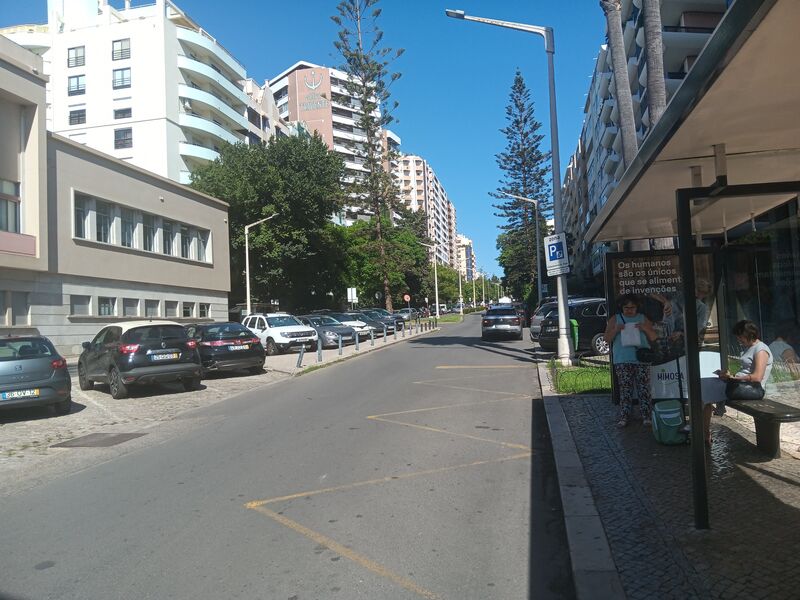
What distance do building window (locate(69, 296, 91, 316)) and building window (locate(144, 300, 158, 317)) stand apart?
3.97 m

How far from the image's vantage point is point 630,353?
757 cm

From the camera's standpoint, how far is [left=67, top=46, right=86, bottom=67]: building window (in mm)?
55938

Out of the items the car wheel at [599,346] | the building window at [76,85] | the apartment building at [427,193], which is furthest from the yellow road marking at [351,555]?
the apartment building at [427,193]

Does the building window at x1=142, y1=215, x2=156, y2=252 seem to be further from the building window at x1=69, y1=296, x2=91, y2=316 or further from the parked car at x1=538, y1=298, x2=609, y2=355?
the parked car at x1=538, y1=298, x2=609, y2=355

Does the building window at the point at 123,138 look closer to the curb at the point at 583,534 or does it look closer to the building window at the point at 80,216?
the building window at the point at 80,216

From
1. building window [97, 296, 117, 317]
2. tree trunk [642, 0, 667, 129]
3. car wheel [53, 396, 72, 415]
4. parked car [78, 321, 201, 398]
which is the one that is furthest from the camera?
building window [97, 296, 117, 317]

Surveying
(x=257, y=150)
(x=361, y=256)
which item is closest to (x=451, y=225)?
(x=361, y=256)

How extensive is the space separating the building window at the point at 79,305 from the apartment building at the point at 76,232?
1.8 inches

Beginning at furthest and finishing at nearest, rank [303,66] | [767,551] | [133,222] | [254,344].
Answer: [303,66] < [133,222] < [254,344] < [767,551]

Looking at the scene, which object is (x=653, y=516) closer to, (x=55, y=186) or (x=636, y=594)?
(x=636, y=594)

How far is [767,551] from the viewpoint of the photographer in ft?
12.7

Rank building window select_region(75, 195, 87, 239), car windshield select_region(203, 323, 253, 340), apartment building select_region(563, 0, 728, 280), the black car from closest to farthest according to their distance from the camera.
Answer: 1. the black car
2. car windshield select_region(203, 323, 253, 340)
3. building window select_region(75, 195, 87, 239)
4. apartment building select_region(563, 0, 728, 280)

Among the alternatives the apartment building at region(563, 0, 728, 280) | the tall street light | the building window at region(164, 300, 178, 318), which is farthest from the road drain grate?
the building window at region(164, 300, 178, 318)

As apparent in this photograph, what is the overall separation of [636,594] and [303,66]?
102 meters
